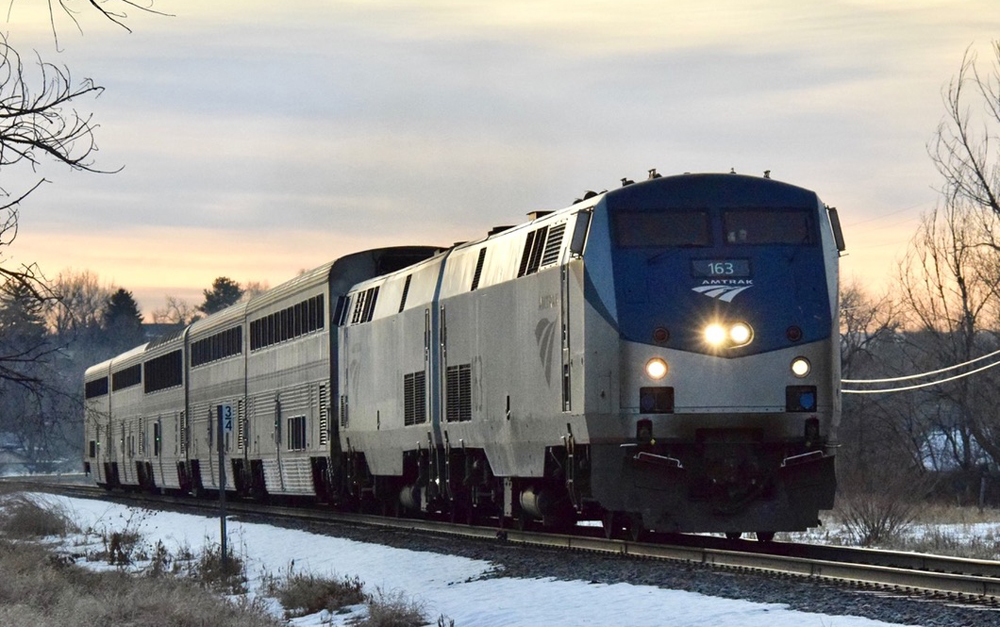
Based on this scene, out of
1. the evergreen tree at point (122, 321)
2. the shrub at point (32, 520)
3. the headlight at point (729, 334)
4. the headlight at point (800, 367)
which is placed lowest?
the shrub at point (32, 520)

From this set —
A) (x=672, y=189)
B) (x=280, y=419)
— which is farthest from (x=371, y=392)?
(x=672, y=189)

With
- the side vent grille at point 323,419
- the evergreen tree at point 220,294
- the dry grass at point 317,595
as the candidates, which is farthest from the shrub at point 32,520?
the evergreen tree at point 220,294

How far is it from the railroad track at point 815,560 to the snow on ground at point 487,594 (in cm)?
136

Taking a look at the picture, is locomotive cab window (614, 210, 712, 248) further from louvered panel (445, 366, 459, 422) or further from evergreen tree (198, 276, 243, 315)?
evergreen tree (198, 276, 243, 315)

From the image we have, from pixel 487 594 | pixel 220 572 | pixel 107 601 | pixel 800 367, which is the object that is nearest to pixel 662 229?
pixel 800 367

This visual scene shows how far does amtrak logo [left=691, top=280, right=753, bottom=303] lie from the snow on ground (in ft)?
12.0

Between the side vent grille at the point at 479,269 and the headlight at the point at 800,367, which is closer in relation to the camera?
the headlight at the point at 800,367

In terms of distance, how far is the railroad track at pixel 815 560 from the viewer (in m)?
12.2

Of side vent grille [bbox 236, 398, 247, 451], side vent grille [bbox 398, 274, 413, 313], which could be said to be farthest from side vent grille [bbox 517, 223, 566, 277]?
side vent grille [bbox 236, 398, 247, 451]

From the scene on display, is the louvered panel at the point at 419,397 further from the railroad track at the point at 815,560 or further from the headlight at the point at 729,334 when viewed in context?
the headlight at the point at 729,334

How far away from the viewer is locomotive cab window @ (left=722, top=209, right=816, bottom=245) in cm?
1698

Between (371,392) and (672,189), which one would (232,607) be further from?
(371,392)

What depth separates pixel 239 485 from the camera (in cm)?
3816

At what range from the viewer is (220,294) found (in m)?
164
